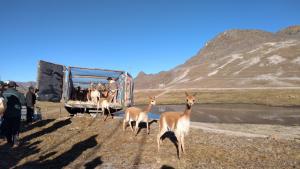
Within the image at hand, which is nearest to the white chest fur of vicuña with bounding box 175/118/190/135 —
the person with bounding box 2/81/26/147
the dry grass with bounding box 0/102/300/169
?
the dry grass with bounding box 0/102/300/169

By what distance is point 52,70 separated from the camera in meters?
19.6

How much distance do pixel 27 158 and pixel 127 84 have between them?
11.7 m

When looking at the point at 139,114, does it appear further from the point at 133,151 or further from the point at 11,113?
the point at 11,113

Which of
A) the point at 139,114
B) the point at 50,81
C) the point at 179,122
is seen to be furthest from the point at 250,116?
the point at 179,122

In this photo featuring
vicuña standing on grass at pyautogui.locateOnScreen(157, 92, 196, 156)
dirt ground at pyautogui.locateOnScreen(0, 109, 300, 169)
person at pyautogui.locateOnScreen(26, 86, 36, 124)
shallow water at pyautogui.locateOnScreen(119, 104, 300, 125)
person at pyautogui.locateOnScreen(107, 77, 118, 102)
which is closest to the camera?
dirt ground at pyautogui.locateOnScreen(0, 109, 300, 169)

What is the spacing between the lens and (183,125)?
11.4m

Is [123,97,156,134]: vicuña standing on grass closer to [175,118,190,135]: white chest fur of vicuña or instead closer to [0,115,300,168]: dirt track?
[0,115,300,168]: dirt track

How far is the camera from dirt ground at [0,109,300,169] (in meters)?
10.5

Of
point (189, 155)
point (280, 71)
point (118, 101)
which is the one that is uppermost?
point (280, 71)

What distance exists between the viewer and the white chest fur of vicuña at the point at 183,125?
446 inches

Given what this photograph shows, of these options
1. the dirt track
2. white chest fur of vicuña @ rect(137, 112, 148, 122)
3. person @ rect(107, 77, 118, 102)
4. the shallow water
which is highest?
person @ rect(107, 77, 118, 102)

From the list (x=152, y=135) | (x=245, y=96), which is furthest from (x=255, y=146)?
(x=245, y=96)

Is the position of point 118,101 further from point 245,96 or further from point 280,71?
point 280,71

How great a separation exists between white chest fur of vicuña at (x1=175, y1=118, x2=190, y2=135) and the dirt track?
0.96 m
